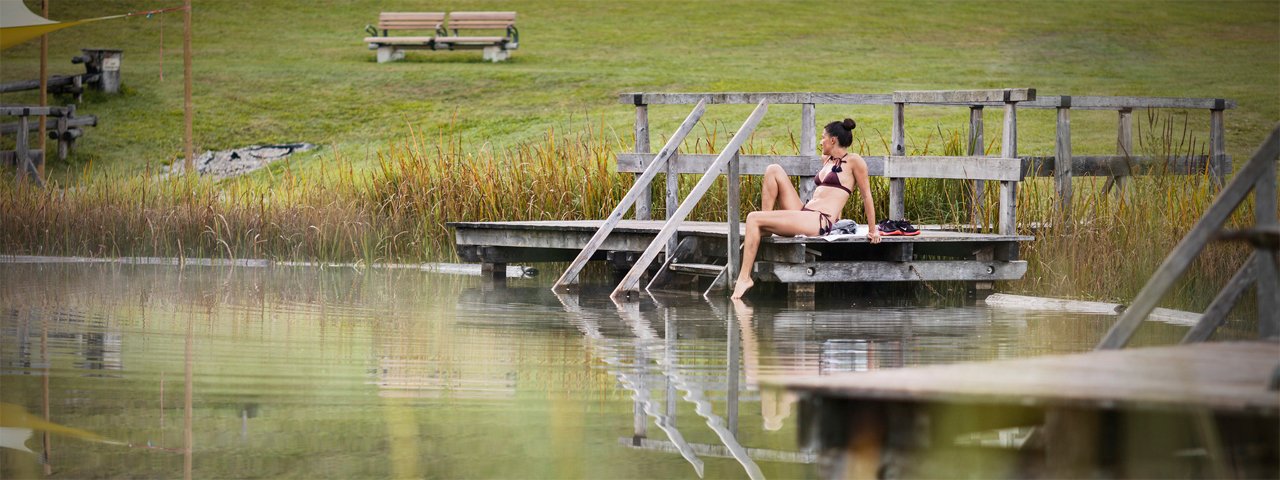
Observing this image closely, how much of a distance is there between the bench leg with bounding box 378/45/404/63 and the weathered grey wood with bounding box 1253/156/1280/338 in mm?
34686

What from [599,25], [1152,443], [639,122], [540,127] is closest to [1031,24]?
[599,25]

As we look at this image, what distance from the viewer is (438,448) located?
6914 millimetres

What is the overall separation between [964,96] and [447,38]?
2681 centimetres

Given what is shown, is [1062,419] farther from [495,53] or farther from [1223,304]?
[495,53]

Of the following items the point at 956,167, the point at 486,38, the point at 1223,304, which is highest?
the point at 486,38

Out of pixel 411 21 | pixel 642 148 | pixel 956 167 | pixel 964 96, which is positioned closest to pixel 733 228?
pixel 956 167

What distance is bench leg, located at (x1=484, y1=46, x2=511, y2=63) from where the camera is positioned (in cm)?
Answer: 3994

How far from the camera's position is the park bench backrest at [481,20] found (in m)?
40.8

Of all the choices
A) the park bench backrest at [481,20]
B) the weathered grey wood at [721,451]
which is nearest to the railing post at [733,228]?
the weathered grey wood at [721,451]

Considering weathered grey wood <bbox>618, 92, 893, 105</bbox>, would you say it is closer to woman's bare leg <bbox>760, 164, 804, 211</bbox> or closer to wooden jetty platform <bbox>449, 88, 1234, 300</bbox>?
wooden jetty platform <bbox>449, 88, 1234, 300</bbox>

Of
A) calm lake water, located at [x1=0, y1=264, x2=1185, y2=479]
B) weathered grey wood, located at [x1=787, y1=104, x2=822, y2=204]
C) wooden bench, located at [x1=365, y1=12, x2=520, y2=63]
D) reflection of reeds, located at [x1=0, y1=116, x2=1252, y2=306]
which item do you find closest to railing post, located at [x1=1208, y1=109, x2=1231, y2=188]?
reflection of reeds, located at [x1=0, y1=116, x2=1252, y2=306]

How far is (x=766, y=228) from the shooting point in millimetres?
13820

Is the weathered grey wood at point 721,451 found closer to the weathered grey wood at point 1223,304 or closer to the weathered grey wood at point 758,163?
the weathered grey wood at point 1223,304

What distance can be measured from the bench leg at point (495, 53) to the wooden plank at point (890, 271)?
26.3 m
